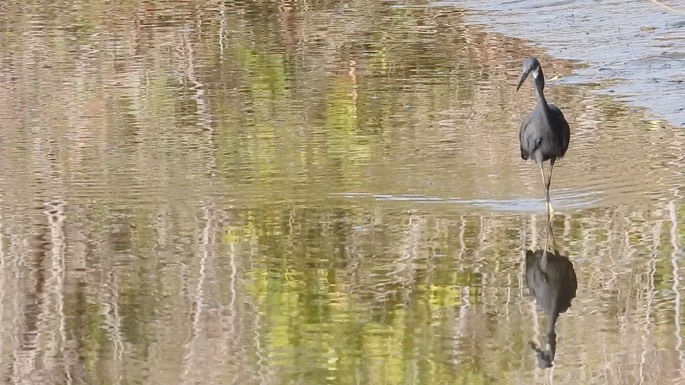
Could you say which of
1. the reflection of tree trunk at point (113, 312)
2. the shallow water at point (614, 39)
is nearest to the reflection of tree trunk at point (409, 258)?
the reflection of tree trunk at point (113, 312)

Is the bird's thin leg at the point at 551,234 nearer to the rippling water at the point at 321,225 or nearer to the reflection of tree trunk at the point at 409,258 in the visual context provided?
the rippling water at the point at 321,225

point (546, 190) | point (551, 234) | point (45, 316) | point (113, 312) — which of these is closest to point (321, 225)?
point (551, 234)

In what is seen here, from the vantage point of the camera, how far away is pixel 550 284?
7.64 meters

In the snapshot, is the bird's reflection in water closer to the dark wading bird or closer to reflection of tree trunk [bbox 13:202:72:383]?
the dark wading bird

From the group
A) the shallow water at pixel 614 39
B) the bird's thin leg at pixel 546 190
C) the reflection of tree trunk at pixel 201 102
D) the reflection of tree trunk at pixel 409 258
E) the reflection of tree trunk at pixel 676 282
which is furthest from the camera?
the shallow water at pixel 614 39

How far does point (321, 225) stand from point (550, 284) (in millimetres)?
1639

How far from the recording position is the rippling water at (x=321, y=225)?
676 cm

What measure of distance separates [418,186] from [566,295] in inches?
92.4

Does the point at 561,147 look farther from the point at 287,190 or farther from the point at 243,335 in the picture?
the point at 243,335

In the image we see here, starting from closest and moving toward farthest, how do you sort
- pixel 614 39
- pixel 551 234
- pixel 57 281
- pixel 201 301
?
1. pixel 201 301
2. pixel 57 281
3. pixel 551 234
4. pixel 614 39

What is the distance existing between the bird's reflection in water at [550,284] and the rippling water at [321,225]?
0.05m

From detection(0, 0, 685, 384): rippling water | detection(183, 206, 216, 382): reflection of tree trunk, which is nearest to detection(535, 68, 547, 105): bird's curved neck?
detection(0, 0, 685, 384): rippling water

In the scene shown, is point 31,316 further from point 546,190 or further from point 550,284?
point 546,190

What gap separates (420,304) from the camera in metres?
7.35
